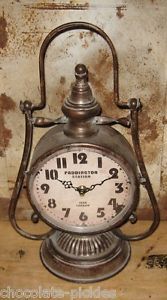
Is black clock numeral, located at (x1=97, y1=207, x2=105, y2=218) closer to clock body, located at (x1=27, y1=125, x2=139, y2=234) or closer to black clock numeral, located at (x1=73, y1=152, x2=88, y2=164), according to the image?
clock body, located at (x1=27, y1=125, x2=139, y2=234)

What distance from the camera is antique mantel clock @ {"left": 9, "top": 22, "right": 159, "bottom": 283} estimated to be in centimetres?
115

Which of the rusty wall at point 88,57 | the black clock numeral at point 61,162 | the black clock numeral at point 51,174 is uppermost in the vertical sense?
the rusty wall at point 88,57

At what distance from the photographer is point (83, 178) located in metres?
1.20

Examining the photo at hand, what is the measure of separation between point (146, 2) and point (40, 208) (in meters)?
0.58

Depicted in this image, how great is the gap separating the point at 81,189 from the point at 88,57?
1.12 ft

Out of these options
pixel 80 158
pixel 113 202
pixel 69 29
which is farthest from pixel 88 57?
pixel 113 202

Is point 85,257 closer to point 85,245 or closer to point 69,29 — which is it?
point 85,245

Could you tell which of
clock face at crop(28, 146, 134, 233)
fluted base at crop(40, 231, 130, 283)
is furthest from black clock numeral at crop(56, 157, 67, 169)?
fluted base at crop(40, 231, 130, 283)

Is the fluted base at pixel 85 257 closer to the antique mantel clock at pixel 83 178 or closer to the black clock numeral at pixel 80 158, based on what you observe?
the antique mantel clock at pixel 83 178

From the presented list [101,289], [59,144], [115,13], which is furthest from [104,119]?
[101,289]

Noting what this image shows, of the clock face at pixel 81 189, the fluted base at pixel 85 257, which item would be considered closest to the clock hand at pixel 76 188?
the clock face at pixel 81 189

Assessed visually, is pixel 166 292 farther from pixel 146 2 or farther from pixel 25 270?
pixel 146 2

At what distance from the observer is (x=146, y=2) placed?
1.15m

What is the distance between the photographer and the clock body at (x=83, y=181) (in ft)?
3.80
